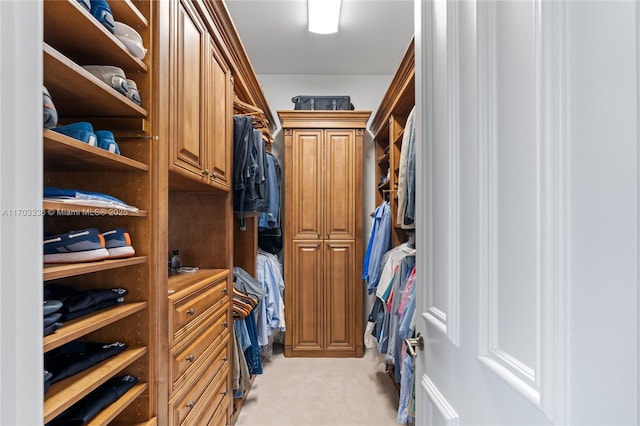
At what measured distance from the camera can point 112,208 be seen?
922mm

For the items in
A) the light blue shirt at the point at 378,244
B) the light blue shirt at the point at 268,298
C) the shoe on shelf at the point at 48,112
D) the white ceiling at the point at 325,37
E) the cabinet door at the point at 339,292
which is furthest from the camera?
the cabinet door at the point at 339,292

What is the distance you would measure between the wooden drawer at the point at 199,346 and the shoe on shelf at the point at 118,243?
1.44ft

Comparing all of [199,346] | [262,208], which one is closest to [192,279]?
[199,346]

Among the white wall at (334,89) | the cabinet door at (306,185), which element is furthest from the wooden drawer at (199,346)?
the white wall at (334,89)

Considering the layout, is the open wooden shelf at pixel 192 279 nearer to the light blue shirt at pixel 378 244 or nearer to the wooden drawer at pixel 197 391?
the wooden drawer at pixel 197 391

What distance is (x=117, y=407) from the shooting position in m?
0.93

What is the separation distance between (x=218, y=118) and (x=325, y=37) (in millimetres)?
1459

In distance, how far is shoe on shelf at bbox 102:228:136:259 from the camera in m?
0.96

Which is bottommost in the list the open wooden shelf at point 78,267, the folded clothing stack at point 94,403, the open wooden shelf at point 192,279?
the folded clothing stack at point 94,403

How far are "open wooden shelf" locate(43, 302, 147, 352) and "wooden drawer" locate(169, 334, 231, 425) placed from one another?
1.36ft

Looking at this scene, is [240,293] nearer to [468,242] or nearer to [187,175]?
[187,175]

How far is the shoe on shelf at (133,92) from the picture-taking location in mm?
1008
